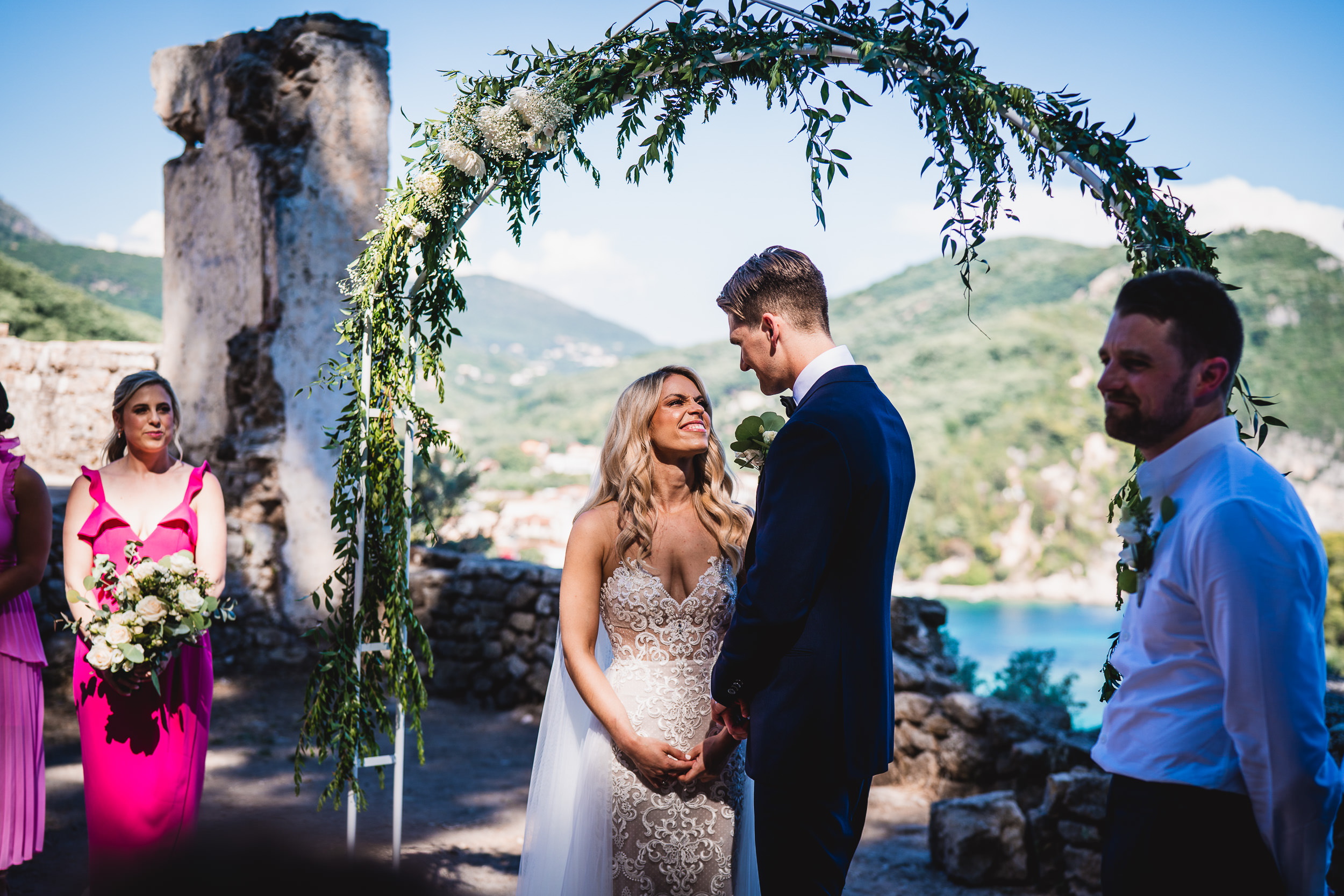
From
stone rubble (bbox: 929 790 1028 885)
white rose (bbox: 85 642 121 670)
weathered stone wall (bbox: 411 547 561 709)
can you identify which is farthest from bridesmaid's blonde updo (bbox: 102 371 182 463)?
stone rubble (bbox: 929 790 1028 885)

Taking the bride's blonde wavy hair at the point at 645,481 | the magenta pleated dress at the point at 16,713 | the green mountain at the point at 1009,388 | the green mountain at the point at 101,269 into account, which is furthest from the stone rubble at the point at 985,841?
the green mountain at the point at 101,269

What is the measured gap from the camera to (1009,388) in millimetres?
22562

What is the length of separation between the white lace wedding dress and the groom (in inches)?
20.3

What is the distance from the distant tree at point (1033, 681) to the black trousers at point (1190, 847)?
17.8 feet

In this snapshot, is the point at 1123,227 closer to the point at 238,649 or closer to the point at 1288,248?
the point at 238,649

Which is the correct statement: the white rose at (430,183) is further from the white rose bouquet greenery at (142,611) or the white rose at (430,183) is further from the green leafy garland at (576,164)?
the white rose bouquet greenery at (142,611)

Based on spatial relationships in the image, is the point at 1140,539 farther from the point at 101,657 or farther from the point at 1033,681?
the point at 1033,681

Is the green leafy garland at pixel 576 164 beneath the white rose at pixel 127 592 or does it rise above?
above

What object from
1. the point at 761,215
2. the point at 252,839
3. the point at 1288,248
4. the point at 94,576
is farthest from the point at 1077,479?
the point at 761,215

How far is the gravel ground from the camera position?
14.9ft

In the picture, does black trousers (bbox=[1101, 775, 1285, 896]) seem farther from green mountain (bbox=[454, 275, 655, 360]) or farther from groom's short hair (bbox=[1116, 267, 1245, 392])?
green mountain (bbox=[454, 275, 655, 360])

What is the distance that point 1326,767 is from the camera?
5.02 feet

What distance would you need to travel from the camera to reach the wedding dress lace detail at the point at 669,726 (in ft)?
8.87

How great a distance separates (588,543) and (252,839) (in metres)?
1.98
